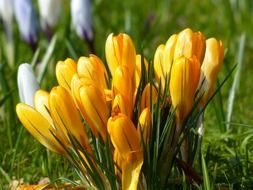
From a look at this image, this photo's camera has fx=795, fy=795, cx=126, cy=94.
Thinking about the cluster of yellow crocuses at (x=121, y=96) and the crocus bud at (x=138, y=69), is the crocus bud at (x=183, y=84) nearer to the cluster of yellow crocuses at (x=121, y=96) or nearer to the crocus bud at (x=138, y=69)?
the cluster of yellow crocuses at (x=121, y=96)

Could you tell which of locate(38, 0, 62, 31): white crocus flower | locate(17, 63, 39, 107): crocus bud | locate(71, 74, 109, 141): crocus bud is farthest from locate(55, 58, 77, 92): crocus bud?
locate(38, 0, 62, 31): white crocus flower

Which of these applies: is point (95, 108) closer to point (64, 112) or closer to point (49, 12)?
point (64, 112)

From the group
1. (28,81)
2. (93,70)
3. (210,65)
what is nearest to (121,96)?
(93,70)

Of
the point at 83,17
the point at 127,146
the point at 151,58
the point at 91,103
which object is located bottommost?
the point at 127,146

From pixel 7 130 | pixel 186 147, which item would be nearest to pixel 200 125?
pixel 186 147

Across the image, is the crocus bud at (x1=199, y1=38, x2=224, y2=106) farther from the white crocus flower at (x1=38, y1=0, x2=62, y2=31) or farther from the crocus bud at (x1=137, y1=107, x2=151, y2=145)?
the white crocus flower at (x1=38, y1=0, x2=62, y2=31)
